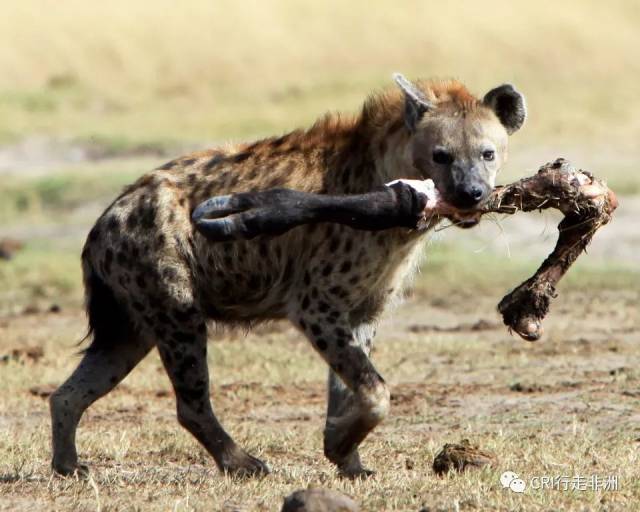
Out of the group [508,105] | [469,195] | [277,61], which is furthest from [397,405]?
[277,61]

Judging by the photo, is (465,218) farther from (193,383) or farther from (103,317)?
(103,317)

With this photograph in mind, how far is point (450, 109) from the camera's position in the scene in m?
5.93

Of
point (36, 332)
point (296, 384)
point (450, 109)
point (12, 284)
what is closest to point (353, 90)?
point (12, 284)

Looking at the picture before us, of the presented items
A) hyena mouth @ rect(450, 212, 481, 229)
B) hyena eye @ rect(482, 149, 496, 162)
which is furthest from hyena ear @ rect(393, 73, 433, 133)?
hyena mouth @ rect(450, 212, 481, 229)

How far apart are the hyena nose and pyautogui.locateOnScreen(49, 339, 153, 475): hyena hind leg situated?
1449 mm

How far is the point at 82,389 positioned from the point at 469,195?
69.2 inches

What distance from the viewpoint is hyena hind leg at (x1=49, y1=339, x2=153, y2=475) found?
5.86 metres

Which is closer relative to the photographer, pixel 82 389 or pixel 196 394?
pixel 196 394

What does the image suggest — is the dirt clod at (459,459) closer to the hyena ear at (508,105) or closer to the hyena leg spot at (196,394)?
the hyena leg spot at (196,394)

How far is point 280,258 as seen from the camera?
19.5ft

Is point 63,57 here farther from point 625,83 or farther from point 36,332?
point 36,332

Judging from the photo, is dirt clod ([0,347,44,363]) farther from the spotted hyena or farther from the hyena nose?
the hyena nose

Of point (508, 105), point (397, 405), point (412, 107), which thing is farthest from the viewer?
point (397, 405)

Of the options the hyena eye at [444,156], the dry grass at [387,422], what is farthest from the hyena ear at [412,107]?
the dry grass at [387,422]
